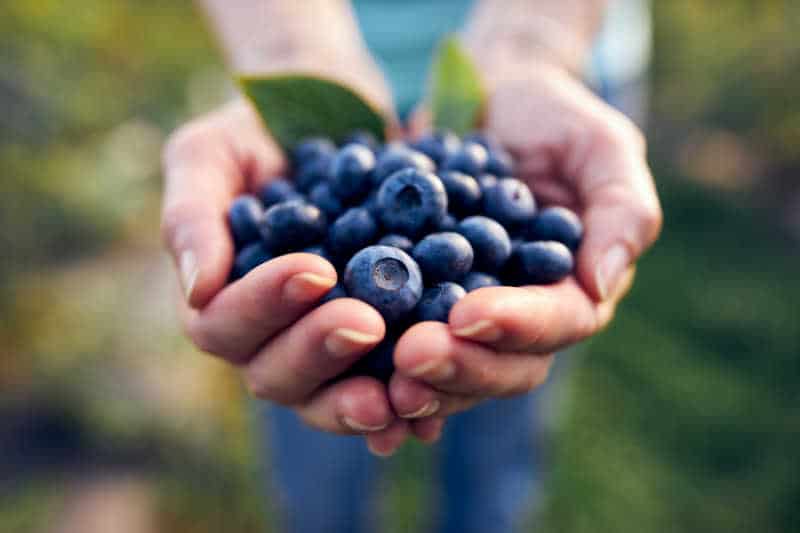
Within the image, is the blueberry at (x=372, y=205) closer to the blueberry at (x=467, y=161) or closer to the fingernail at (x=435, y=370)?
the blueberry at (x=467, y=161)

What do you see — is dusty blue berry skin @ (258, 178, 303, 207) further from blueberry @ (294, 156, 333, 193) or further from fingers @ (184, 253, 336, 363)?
fingers @ (184, 253, 336, 363)

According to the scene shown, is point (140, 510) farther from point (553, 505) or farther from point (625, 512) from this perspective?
point (625, 512)

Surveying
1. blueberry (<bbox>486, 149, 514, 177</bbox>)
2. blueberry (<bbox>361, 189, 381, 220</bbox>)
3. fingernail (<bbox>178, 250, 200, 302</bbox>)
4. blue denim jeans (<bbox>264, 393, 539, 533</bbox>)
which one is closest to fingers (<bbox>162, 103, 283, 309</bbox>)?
fingernail (<bbox>178, 250, 200, 302</bbox>)

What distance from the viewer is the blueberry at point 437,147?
4.07 feet

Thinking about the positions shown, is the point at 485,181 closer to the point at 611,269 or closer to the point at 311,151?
the point at 611,269

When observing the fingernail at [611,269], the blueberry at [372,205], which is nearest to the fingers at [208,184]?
the blueberry at [372,205]

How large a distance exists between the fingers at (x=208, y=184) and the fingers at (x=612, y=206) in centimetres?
59

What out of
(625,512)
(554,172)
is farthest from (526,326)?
(625,512)

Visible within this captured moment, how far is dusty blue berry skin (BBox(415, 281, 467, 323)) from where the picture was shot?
96cm

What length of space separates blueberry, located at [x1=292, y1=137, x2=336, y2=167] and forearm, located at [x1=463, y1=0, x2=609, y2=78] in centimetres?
53

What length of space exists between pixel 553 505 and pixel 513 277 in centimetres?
174

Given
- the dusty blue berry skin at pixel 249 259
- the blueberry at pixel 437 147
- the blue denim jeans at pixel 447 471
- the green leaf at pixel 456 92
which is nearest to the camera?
the dusty blue berry skin at pixel 249 259

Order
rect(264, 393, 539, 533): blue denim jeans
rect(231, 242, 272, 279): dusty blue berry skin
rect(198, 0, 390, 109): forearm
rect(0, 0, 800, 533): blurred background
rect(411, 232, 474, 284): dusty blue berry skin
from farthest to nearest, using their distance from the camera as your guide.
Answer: rect(0, 0, 800, 533): blurred background
rect(264, 393, 539, 533): blue denim jeans
rect(198, 0, 390, 109): forearm
rect(231, 242, 272, 279): dusty blue berry skin
rect(411, 232, 474, 284): dusty blue berry skin

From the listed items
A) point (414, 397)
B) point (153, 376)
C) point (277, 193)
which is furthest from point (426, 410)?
point (153, 376)
